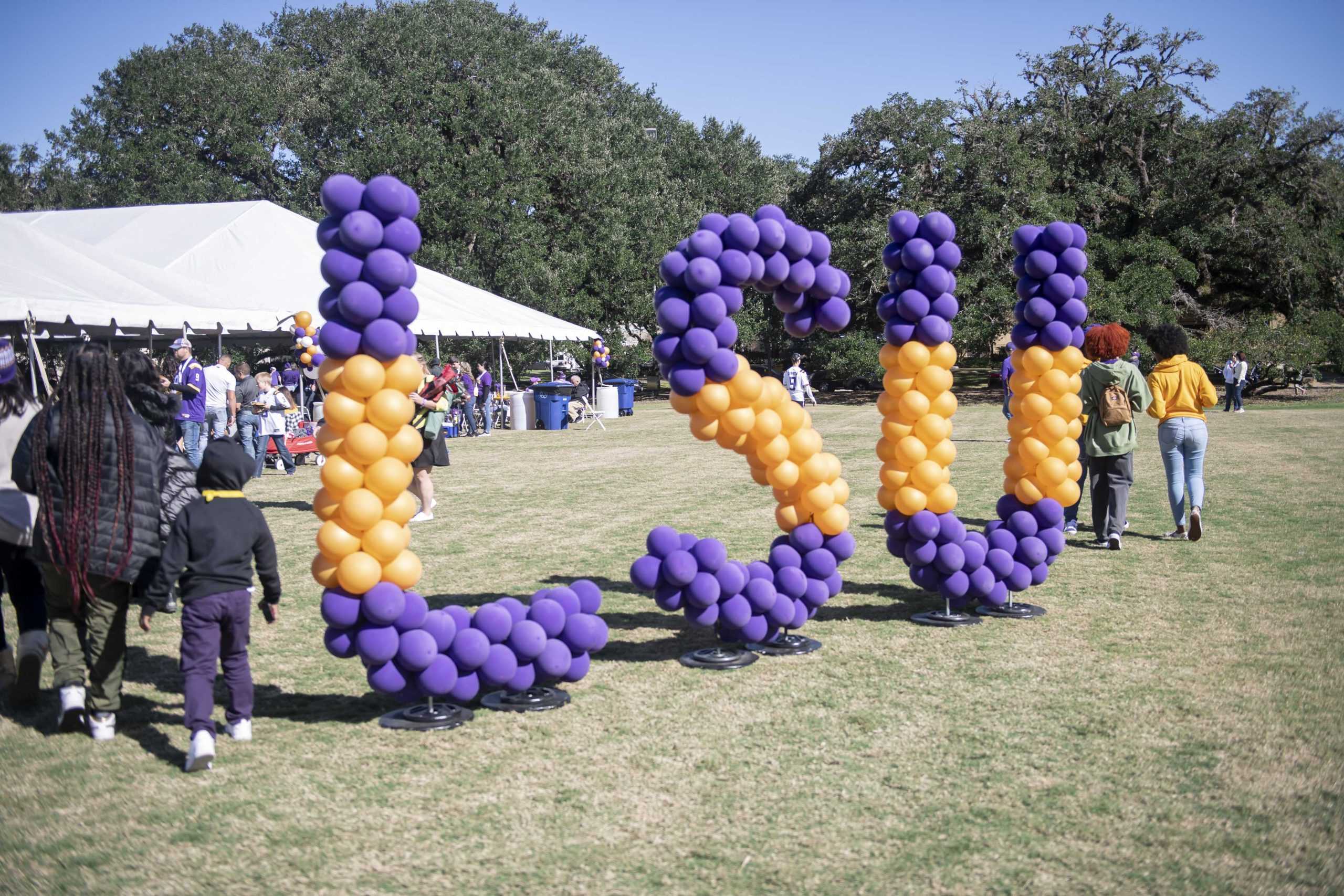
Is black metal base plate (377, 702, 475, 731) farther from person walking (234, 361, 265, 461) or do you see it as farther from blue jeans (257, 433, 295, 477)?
blue jeans (257, 433, 295, 477)

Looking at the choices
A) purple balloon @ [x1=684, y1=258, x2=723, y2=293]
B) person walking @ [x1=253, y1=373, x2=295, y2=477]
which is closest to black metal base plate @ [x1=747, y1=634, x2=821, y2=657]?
purple balloon @ [x1=684, y1=258, x2=723, y2=293]

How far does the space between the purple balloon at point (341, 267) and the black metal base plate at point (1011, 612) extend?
15.7 feet

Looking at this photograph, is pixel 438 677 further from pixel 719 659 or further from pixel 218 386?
pixel 218 386

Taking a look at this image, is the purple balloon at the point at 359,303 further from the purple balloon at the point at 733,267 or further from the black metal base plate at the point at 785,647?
the black metal base plate at the point at 785,647

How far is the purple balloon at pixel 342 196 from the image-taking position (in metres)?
4.89

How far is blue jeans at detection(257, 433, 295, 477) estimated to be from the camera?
16125 millimetres

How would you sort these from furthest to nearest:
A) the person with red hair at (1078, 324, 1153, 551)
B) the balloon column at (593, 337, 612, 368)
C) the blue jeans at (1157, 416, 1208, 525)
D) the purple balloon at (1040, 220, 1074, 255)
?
1. the balloon column at (593, 337, 612, 368)
2. the blue jeans at (1157, 416, 1208, 525)
3. the person with red hair at (1078, 324, 1153, 551)
4. the purple balloon at (1040, 220, 1074, 255)

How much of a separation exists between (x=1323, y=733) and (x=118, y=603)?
5.87 meters

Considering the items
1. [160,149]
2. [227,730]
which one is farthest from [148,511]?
[160,149]

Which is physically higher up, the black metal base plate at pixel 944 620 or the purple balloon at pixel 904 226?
the purple balloon at pixel 904 226

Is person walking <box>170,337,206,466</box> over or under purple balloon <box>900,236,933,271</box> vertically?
under

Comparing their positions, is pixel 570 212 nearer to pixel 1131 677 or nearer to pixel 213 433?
pixel 213 433

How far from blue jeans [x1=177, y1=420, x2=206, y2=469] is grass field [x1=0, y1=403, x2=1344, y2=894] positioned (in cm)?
661

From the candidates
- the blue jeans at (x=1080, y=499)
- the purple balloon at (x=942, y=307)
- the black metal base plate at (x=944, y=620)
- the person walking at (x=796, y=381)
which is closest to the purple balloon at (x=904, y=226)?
the purple balloon at (x=942, y=307)
